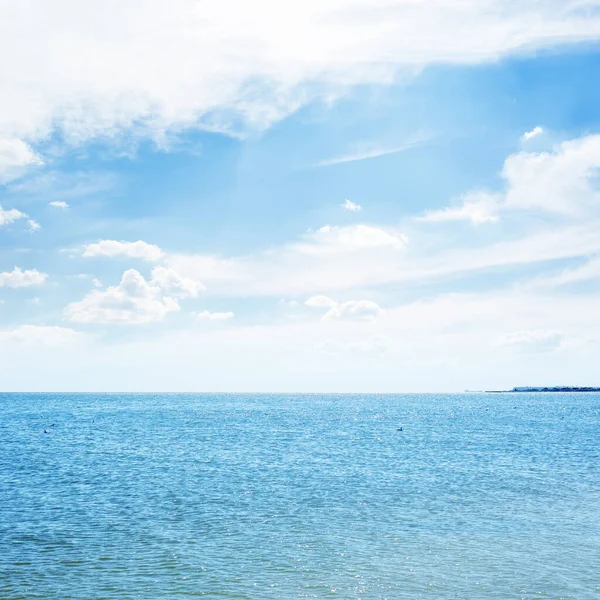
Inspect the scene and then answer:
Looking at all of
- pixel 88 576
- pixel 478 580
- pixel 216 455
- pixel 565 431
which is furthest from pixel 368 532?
pixel 565 431

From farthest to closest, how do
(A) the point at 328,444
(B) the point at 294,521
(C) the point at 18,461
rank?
(A) the point at 328,444, (C) the point at 18,461, (B) the point at 294,521

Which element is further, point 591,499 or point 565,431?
point 565,431

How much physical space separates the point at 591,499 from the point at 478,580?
21527mm

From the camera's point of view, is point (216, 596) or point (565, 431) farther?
point (565, 431)

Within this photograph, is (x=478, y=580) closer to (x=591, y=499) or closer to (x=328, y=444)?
(x=591, y=499)

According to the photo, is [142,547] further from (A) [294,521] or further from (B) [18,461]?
(B) [18,461]

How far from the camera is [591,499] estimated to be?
42000 mm

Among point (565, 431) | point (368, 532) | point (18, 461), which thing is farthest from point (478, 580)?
point (565, 431)

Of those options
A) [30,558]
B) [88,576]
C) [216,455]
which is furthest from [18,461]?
[88,576]

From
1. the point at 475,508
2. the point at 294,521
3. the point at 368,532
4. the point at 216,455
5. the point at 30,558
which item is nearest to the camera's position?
the point at 30,558

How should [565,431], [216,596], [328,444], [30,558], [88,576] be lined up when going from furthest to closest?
[565,431] < [328,444] < [30,558] < [88,576] < [216,596]

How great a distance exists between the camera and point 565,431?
110m

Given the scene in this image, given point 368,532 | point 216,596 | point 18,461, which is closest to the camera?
point 216,596

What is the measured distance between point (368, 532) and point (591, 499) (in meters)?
19.9
